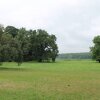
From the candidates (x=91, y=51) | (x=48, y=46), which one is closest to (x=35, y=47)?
(x=48, y=46)

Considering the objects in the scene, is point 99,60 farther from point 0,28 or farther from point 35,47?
point 0,28

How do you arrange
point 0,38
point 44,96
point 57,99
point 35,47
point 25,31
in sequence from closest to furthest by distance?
point 57,99 → point 44,96 → point 0,38 → point 25,31 → point 35,47

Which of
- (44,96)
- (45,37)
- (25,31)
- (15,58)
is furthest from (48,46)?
(44,96)

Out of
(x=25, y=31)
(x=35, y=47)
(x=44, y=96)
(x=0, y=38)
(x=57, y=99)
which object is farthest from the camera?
(x=35, y=47)

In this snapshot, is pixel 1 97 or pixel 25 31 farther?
pixel 25 31

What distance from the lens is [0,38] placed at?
172ft

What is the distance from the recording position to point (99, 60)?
114m

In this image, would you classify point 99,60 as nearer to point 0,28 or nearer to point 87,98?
point 0,28

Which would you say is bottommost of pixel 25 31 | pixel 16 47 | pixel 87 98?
pixel 87 98

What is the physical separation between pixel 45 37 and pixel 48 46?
369 cm

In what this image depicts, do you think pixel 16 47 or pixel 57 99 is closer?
pixel 57 99

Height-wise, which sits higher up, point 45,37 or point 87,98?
point 45,37

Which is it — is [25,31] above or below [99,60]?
above

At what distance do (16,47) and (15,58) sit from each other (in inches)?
77.3
